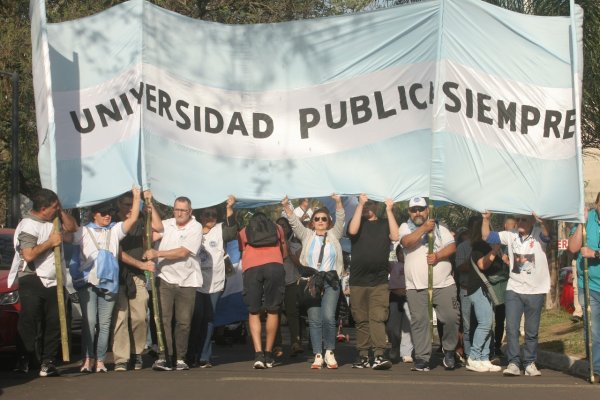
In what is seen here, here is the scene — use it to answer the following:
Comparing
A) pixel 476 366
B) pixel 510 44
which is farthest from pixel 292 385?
pixel 510 44

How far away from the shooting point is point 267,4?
83.4 ft

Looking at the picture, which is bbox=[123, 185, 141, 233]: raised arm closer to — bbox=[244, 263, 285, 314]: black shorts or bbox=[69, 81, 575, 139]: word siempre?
bbox=[69, 81, 575, 139]: word siempre

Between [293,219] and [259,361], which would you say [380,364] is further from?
[293,219]

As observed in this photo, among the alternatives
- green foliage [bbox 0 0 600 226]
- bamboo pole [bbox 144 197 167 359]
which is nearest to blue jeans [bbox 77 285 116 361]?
bamboo pole [bbox 144 197 167 359]

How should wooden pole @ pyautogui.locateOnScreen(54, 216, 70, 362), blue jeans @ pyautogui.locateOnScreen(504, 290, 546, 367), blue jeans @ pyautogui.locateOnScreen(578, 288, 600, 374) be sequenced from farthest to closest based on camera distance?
blue jeans @ pyautogui.locateOnScreen(504, 290, 546, 367) → blue jeans @ pyautogui.locateOnScreen(578, 288, 600, 374) → wooden pole @ pyautogui.locateOnScreen(54, 216, 70, 362)

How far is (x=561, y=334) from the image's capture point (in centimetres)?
1816

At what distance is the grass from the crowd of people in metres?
1.03

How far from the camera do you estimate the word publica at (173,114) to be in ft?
44.3

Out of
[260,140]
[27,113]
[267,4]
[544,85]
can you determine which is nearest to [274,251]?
[260,140]

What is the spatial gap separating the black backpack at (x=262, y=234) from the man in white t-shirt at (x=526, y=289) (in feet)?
7.46

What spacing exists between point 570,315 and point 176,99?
35.4ft

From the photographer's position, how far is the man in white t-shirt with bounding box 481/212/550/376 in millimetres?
13266

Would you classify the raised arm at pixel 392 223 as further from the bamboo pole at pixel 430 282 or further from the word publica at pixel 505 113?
the word publica at pixel 505 113

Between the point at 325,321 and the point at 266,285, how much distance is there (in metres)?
0.79
